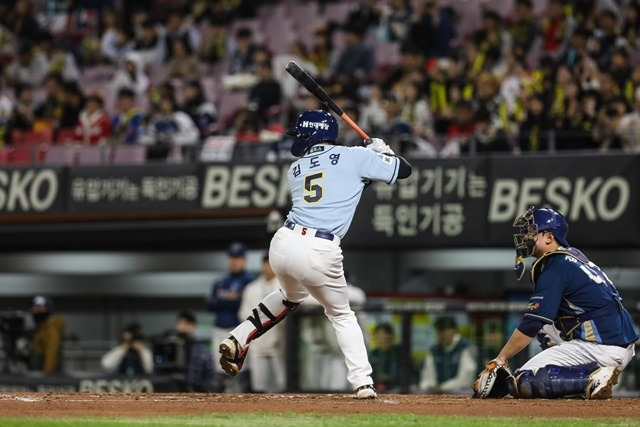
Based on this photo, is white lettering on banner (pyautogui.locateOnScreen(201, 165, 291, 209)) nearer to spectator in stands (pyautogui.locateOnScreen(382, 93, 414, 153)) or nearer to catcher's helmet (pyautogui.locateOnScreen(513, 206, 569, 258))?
spectator in stands (pyautogui.locateOnScreen(382, 93, 414, 153))

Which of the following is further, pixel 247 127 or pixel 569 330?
pixel 247 127

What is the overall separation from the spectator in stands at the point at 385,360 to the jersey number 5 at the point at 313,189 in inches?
201

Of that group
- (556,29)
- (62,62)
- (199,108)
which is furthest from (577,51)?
(62,62)

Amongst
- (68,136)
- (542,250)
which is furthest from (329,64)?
(542,250)

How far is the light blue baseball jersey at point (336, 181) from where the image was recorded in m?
8.98

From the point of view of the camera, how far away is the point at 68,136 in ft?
58.2

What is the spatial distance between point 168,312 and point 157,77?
3.35 m

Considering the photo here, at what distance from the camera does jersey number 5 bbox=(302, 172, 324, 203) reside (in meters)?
8.99

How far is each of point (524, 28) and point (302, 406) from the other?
919 cm

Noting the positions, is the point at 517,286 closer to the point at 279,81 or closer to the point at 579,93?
the point at 579,93

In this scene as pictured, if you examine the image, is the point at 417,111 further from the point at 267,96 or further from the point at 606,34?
the point at 606,34

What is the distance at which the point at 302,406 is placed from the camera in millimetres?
8594

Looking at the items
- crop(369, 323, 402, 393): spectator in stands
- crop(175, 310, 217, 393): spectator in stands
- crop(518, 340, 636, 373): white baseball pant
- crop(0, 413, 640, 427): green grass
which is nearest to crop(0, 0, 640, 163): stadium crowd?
crop(369, 323, 402, 393): spectator in stands

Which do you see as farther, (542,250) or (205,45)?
(205,45)
